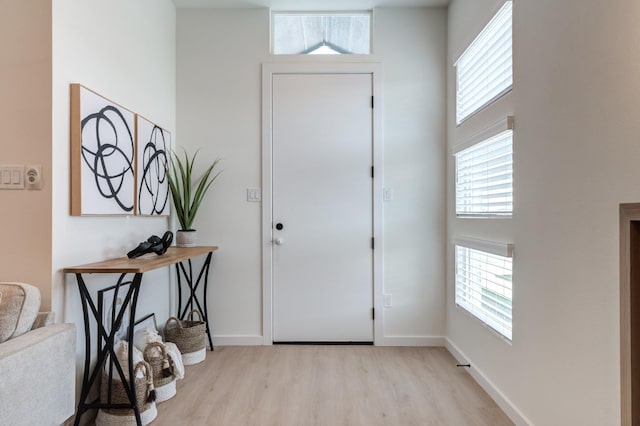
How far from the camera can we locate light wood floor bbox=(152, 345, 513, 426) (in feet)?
6.75

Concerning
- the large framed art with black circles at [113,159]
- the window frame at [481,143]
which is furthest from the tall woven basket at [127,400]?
the window frame at [481,143]

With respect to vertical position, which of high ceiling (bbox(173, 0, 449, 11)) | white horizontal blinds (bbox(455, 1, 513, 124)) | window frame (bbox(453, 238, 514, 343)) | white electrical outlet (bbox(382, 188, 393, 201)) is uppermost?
high ceiling (bbox(173, 0, 449, 11))

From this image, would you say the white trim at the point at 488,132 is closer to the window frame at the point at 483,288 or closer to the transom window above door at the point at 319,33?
the window frame at the point at 483,288

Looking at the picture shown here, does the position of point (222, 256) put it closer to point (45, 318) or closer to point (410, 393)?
point (45, 318)

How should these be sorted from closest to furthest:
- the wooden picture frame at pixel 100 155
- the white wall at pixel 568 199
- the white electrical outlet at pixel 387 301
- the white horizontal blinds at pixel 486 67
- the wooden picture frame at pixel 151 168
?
the white wall at pixel 568 199 < the wooden picture frame at pixel 100 155 < the white horizontal blinds at pixel 486 67 < the wooden picture frame at pixel 151 168 < the white electrical outlet at pixel 387 301

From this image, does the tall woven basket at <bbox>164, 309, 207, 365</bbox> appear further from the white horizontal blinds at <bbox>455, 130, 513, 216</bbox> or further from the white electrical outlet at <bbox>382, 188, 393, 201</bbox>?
the white horizontal blinds at <bbox>455, 130, 513, 216</bbox>

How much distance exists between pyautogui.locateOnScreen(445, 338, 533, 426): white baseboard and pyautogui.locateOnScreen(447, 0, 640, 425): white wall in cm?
2

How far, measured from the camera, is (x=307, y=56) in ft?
10.4

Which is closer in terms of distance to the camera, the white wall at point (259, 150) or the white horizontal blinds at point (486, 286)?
the white horizontal blinds at point (486, 286)

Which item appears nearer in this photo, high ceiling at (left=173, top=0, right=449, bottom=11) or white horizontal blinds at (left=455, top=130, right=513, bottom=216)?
white horizontal blinds at (left=455, top=130, right=513, bottom=216)

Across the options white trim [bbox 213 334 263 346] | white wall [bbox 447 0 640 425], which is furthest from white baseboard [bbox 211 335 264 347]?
white wall [bbox 447 0 640 425]

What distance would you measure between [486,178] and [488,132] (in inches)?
11.5

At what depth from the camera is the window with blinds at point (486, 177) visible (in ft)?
6.93

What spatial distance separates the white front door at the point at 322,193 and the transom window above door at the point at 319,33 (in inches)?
10.8
